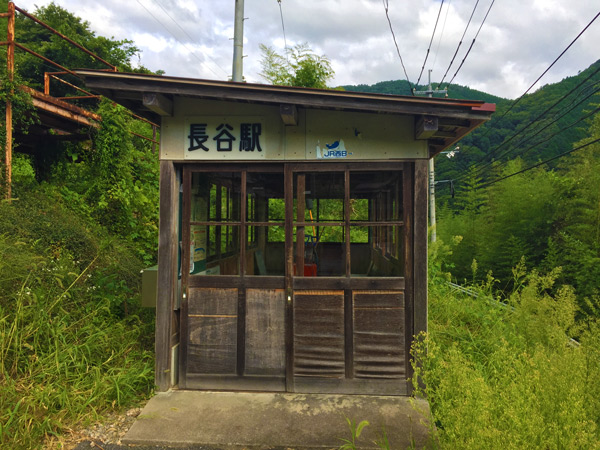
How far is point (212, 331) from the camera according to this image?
354 centimetres

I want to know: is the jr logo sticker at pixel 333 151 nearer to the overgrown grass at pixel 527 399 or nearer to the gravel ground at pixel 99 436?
the overgrown grass at pixel 527 399

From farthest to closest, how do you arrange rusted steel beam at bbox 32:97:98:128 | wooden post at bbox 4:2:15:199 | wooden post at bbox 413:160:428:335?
rusted steel beam at bbox 32:97:98:128 < wooden post at bbox 4:2:15:199 < wooden post at bbox 413:160:428:335

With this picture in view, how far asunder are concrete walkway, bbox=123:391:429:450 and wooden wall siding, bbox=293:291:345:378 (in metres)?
0.24

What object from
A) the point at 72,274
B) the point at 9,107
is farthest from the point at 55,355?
the point at 9,107

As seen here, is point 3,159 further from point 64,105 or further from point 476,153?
point 476,153

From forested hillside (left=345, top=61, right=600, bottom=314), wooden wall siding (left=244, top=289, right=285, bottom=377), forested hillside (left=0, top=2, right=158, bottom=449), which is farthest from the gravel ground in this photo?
forested hillside (left=345, top=61, right=600, bottom=314)

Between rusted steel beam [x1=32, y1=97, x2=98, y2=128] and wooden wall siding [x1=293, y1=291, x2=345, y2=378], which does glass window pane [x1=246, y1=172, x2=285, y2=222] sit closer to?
wooden wall siding [x1=293, y1=291, x2=345, y2=378]

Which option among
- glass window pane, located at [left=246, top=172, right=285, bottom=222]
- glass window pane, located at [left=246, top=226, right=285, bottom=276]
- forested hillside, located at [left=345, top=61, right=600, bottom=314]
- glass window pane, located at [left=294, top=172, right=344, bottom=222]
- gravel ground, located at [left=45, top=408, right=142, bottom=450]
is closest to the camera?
gravel ground, located at [left=45, top=408, right=142, bottom=450]

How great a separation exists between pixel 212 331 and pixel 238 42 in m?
4.58

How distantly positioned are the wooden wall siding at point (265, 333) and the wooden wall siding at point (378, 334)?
0.70m

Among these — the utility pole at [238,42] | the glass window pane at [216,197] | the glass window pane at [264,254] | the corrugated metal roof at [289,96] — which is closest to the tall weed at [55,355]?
the glass window pane at [216,197]

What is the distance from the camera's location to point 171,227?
3.52m

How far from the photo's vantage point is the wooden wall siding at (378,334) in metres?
3.44

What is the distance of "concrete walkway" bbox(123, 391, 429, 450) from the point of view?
273 cm
